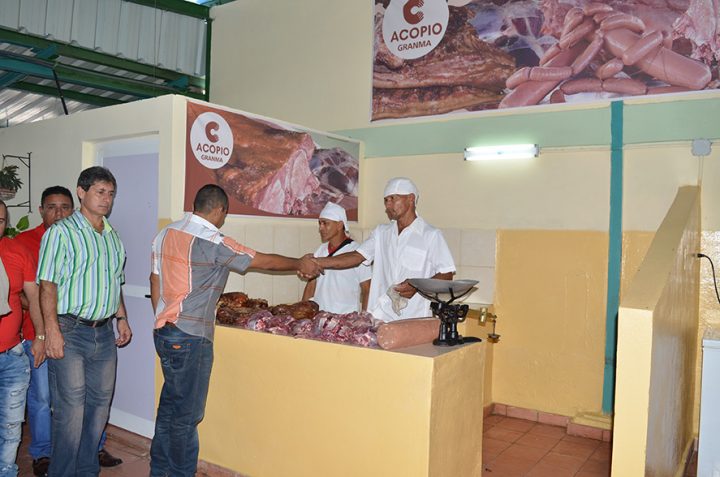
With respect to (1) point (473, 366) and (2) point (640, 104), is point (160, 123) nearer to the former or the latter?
(1) point (473, 366)

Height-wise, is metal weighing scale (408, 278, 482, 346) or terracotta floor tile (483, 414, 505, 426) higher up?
metal weighing scale (408, 278, 482, 346)

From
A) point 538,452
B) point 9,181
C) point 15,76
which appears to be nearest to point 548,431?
point 538,452

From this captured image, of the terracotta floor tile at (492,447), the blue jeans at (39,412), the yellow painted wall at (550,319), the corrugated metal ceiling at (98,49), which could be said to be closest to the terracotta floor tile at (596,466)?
the terracotta floor tile at (492,447)

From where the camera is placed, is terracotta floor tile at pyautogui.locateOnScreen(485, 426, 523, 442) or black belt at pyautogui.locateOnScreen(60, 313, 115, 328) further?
terracotta floor tile at pyautogui.locateOnScreen(485, 426, 523, 442)

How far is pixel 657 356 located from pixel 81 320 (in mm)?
3118

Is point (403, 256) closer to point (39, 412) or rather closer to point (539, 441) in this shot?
point (539, 441)

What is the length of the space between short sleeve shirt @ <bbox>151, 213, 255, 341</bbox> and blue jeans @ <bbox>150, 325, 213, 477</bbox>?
88mm

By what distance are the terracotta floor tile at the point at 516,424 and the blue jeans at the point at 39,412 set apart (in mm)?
3693

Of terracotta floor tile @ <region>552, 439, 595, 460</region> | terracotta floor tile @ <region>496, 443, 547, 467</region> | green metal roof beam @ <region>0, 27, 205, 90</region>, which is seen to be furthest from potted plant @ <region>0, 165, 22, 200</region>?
terracotta floor tile @ <region>552, 439, 595, 460</region>

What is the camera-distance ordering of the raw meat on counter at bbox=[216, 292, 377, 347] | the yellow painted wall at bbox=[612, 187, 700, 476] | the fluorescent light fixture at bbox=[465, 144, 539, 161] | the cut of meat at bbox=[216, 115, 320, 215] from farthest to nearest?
the fluorescent light fixture at bbox=[465, 144, 539, 161] → the cut of meat at bbox=[216, 115, 320, 215] → the raw meat on counter at bbox=[216, 292, 377, 347] → the yellow painted wall at bbox=[612, 187, 700, 476]

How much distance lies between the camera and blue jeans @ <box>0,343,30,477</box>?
320 centimetres

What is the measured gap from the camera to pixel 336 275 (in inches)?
189

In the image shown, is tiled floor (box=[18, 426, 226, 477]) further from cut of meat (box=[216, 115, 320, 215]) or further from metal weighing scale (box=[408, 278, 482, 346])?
cut of meat (box=[216, 115, 320, 215])

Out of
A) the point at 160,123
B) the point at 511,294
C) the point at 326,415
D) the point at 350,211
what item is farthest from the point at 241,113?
the point at 511,294
